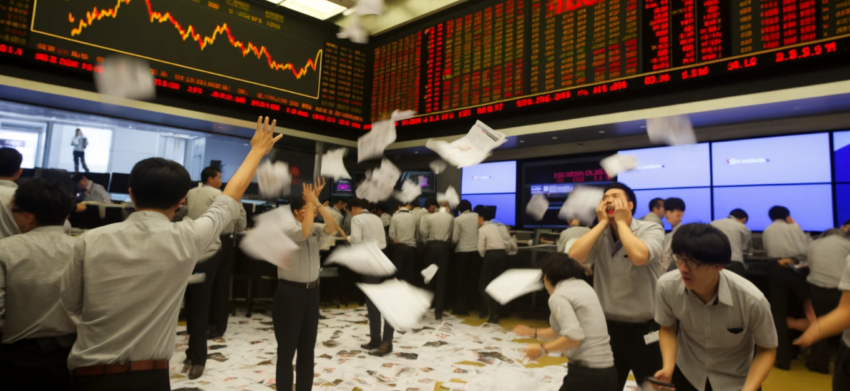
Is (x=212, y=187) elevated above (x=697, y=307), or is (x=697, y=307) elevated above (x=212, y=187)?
(x=212, y=187)

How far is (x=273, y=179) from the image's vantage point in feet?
29.5

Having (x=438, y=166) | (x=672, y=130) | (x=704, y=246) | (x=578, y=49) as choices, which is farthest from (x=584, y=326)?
(x=438, y=166)

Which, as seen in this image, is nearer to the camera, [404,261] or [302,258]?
[302,258]

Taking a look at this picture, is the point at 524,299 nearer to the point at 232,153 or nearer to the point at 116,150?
the point at 232,153

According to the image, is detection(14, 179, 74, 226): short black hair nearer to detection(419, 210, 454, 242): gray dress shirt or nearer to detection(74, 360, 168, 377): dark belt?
detection(74, 360, 168, 377): dark belt

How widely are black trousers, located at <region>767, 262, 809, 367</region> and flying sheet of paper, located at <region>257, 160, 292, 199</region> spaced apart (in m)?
7.91

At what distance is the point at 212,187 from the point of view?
4.07 metres

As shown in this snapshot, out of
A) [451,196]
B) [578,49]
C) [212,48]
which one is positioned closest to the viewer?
[578,49]

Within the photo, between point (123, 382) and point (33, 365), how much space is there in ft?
2.19

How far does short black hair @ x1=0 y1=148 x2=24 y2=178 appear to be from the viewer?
235 centimetres

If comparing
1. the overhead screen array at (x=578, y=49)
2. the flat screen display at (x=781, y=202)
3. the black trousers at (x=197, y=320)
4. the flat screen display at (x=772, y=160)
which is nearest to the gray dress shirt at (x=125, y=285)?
the black trousers at (x=197, y=320)

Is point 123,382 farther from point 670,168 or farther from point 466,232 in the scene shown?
point 670,168

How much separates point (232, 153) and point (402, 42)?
4.05 m

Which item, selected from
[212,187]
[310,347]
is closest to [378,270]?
[212,187]
